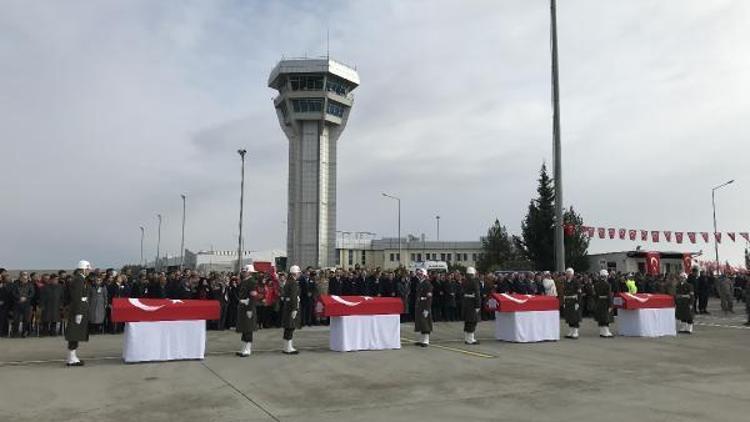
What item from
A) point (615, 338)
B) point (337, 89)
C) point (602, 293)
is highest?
point (337, 89)

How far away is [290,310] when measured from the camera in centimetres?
1473

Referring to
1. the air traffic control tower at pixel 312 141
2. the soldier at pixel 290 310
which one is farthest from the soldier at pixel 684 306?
the air traffic control tower at pixel 312 141

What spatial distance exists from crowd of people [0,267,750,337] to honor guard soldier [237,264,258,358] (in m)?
0.32

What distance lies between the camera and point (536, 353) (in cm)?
1490

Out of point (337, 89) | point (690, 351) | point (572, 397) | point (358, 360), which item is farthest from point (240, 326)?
point (337, 89)

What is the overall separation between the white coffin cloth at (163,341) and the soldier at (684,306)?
1495 centimetres

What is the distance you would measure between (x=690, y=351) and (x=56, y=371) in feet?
45.7

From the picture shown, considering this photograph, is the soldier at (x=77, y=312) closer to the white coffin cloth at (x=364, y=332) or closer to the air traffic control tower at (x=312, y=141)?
the white coffin cloth at (x=364, y=332)

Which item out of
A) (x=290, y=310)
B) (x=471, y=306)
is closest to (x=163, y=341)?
(x=290, y=310)

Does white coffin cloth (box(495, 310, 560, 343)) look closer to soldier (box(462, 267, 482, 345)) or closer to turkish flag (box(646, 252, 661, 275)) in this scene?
soldier (box(462, 267, 482, 345))

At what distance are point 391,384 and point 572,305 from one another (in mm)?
9277

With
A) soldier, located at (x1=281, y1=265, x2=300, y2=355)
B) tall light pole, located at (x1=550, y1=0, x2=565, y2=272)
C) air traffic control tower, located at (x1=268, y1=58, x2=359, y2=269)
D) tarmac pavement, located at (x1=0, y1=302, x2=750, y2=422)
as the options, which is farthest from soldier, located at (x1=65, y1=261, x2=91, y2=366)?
air traffic control tower, located at (x1=268, y1=58, x2=359, y2=269)

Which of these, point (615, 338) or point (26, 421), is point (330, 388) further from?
point (615, 338)

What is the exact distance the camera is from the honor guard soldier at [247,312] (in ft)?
45.8
